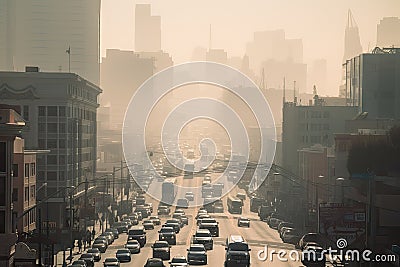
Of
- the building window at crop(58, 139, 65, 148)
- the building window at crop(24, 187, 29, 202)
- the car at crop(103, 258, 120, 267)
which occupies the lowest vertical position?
the car at crop(103, 258, 120, 267)

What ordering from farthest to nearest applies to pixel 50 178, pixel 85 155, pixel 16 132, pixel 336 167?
pixel 85 155, pixel 50 178, pixel 336 167, pixel 16 132

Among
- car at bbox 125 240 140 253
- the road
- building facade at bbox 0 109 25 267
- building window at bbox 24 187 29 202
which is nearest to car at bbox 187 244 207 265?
the road

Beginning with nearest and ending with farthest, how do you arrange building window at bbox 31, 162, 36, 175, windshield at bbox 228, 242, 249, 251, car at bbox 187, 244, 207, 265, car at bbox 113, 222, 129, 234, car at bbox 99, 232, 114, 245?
windshield at bbox 228, 242, 249, 251, car at bbox 187, 244, 207, 265, car at bbox 99, 232, 114, 245, building window at bbox 31, 162, 36, 175, car at bbox 113, 222, 129, 234

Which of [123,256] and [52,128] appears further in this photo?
[52,128]

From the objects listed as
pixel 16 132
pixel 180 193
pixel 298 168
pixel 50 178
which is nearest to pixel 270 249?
pixel 16 132

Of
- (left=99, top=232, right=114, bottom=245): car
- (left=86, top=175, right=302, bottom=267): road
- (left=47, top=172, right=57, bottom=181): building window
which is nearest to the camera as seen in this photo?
(left=86, top=175, right=302, bottom=267): road

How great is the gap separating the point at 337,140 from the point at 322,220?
30.0 metres

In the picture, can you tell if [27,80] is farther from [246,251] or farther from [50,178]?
[246,251]

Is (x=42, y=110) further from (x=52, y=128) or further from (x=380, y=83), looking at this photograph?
(x=380, y=83)

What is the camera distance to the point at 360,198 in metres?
61.5

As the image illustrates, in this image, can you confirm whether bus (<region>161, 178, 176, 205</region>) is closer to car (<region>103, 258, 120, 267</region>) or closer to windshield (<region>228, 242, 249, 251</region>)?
windshield (<region>228, 242, 249, 251</region>)

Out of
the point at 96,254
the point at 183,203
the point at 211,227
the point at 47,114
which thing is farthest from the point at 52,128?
the point at 96,254

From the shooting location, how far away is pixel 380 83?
342 ft

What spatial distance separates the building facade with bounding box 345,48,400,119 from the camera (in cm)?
10281
